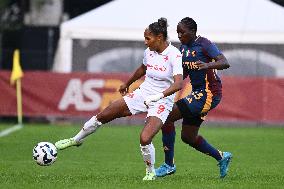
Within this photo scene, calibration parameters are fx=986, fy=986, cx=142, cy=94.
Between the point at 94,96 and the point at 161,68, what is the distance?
48.9ft

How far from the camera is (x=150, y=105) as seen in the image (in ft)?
41.4

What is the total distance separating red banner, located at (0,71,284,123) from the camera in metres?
27.2

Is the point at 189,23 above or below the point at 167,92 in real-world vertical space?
above

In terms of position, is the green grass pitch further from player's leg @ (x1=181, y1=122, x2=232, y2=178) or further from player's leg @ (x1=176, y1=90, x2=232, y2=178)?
player's leg @ (x1=176, y1=90, x2=232, y2=178)

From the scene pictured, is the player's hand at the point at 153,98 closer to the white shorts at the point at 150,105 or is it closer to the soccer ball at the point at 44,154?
the white shorts at the point at 150,105

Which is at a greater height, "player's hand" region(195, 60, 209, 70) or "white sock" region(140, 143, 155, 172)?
"player's hand" region(195, 60, 209, 70)

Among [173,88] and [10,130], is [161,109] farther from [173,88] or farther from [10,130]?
[10,130]

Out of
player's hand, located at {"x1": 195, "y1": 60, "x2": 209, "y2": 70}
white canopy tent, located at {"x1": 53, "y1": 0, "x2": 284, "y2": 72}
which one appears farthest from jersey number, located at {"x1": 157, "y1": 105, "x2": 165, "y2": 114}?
white canopy tent, located at {"x1": 53, "y1": 0, "x2": 284, "y2": 72}

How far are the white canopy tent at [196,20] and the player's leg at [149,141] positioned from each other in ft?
51.3

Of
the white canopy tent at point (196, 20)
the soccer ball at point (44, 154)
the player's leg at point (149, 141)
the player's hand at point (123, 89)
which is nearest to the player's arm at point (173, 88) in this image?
the player's leg at point (149, 141)

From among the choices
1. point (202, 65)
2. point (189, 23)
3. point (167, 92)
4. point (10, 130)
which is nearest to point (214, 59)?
point (202, 65)

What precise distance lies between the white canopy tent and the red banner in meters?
1.43

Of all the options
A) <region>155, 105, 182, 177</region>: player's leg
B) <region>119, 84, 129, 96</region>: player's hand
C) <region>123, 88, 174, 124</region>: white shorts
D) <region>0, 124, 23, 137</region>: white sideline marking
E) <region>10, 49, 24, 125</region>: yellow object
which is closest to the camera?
<region>123, 88, 174, 124</region>: white shorts

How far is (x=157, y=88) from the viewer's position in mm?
12719
